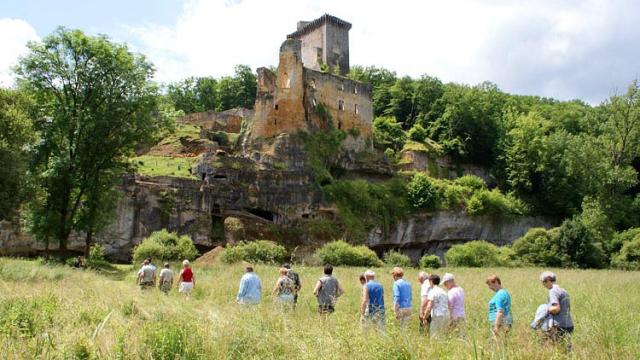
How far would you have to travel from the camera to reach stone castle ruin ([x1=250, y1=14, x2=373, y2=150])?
45.2 m

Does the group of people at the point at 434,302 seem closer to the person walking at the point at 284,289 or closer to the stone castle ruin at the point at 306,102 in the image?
the person walking at the point at 284,289

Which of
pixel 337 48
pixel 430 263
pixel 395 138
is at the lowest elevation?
pixel 430 263

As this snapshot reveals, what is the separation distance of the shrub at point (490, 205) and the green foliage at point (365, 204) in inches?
249

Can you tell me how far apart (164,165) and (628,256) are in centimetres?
3188

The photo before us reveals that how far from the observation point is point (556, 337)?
311 inches

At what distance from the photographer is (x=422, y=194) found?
149ft

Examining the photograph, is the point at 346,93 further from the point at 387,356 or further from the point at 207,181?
the point at 387,356

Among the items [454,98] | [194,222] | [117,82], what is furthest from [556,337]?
[454,98]

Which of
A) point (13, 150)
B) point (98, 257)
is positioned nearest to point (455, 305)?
point (13, 150)

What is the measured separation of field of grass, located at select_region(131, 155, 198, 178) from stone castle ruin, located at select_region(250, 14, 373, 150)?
6990 millimetres

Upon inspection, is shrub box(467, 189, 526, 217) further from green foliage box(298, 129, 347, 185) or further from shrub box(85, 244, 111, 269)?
shrub box(85, 244, 111, 269)

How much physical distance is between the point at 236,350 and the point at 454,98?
5645cm

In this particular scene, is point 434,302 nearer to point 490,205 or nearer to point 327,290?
point 327,290

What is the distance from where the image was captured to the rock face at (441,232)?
4403cm
